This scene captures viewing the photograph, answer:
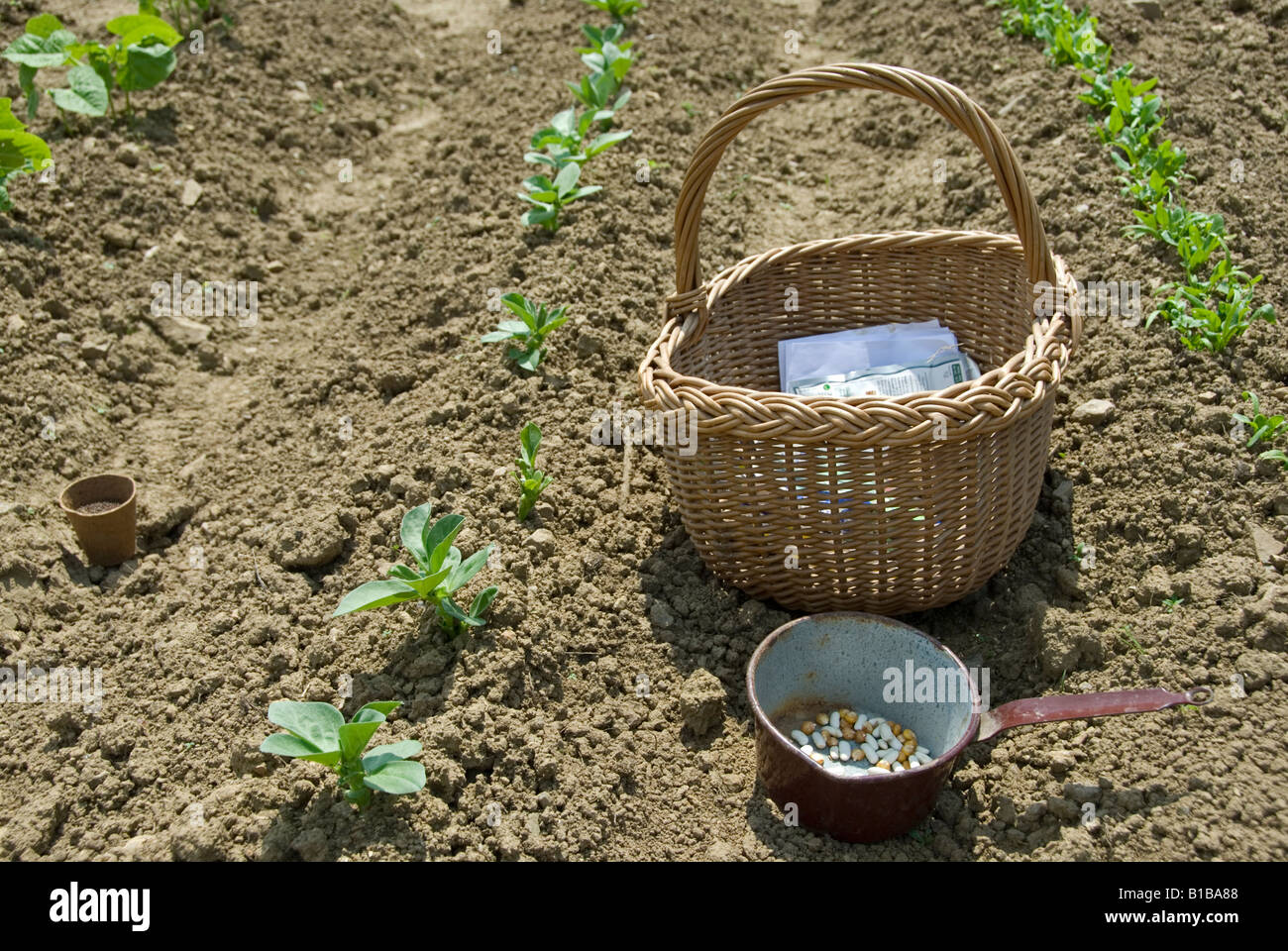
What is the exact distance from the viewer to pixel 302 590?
3180 mm

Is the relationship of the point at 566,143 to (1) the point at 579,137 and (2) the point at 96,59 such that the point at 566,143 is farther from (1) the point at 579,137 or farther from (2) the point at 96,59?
(2) the point at 96,59

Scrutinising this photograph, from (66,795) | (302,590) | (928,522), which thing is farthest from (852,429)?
(66,795)

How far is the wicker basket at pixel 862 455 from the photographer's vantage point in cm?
270

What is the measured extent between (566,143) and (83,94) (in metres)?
2.06

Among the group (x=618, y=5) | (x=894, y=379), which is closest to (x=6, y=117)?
(x=618, y=5)

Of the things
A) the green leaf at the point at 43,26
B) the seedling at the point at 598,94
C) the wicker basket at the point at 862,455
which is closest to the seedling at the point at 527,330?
the wicker basket at the point at 862,455

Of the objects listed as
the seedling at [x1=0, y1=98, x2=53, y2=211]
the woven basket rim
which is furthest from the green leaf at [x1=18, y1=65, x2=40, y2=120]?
the woven basket rim

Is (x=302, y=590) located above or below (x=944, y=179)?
below

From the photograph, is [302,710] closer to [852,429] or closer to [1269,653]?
[852,429]

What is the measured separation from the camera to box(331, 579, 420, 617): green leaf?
2686 mm

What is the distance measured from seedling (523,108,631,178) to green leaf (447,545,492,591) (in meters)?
2.17

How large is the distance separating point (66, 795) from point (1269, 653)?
9.43 feet

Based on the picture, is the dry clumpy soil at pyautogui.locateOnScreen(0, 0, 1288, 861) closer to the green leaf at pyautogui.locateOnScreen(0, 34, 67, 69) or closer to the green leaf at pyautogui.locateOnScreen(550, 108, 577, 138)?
the green leaf at pyautogui.locateOnScreen(550, 108, 577, 138)

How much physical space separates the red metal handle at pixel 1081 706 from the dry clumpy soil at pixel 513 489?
174mm
